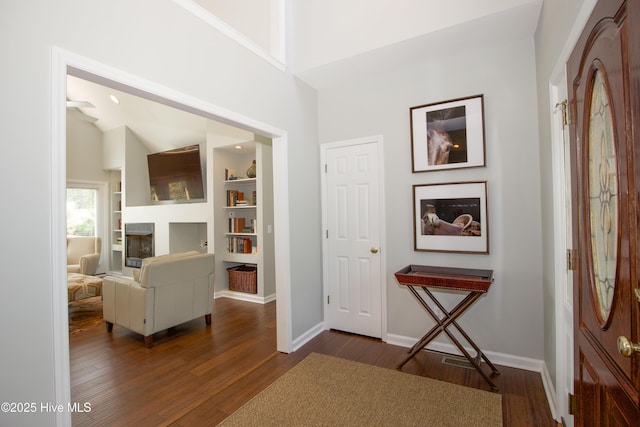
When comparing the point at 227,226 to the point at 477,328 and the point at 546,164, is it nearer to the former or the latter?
the point at 477,328

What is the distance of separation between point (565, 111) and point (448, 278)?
134cm

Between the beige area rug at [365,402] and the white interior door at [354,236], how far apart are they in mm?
810

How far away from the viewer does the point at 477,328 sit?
2811mm

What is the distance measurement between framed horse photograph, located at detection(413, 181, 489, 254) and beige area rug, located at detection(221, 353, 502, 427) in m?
1.17

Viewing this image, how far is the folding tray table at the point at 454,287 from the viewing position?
2350 millimetres

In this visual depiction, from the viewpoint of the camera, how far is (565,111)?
69.2 inches

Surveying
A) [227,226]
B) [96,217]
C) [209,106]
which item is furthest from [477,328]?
[96,217]

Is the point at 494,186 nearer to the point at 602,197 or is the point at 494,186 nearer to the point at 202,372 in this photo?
the point at 602,197

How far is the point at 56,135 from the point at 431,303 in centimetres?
307

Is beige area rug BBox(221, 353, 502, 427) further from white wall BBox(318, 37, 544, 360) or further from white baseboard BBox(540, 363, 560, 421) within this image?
white wall BBox(318, 37, 544, 360)

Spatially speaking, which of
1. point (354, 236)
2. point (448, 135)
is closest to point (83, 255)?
point (354, 236)

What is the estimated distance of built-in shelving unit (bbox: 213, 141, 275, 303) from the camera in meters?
4.79

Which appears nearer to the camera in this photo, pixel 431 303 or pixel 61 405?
pixel 61 405

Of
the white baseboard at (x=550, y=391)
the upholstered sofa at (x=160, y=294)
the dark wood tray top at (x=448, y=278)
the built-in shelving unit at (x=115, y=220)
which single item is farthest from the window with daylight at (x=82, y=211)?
the white baseboard at (x=550, y=391)
